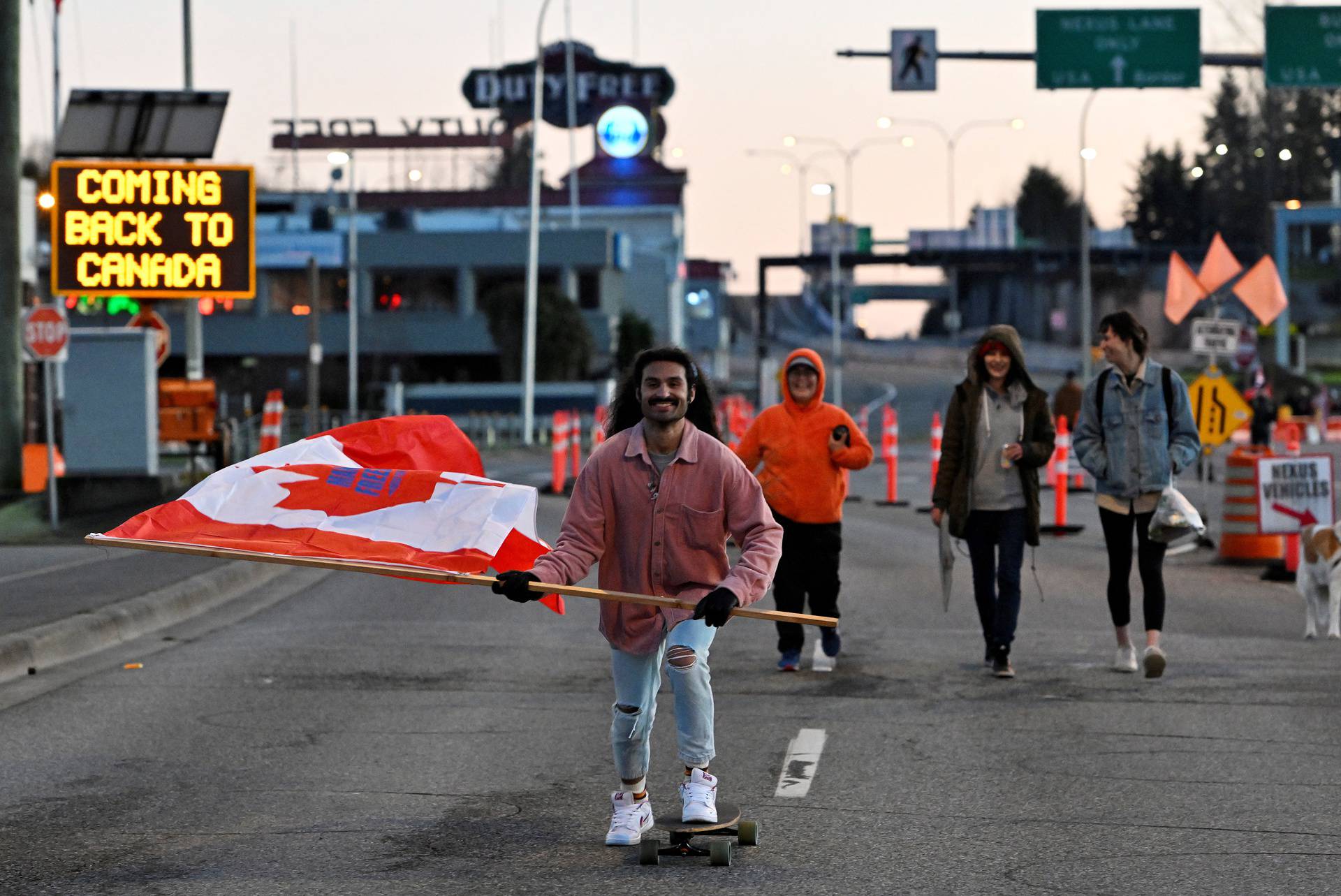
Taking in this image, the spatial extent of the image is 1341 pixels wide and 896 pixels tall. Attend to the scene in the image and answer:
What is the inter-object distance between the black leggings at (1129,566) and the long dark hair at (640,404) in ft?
14.4

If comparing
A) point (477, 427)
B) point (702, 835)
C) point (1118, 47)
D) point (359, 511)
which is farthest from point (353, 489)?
point (477, 427)

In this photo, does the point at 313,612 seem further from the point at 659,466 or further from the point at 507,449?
the point at 507,449

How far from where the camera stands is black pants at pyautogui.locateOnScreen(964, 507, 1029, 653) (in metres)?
10.4

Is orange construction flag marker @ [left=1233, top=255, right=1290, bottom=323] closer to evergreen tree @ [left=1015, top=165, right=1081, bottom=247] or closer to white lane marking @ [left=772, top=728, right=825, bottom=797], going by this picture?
white lane marking @ [left=772, top=728, right=825, bottom=797]

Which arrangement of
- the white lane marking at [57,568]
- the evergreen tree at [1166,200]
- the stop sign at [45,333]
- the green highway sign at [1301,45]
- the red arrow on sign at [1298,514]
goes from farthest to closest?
the evergreen tree at [1166,200]
the green highway sign at [1301,45]
the stop sign at [45,333]
the red arrow on sign at [1298,514]
the white lane marking at [57,568]

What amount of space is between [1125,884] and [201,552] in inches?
122

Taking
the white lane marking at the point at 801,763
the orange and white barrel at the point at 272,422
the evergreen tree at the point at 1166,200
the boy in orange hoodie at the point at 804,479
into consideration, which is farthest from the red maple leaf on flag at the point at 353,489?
the evergreen tree at the point at 1166,200

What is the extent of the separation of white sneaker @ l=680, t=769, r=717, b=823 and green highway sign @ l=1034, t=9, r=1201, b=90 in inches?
1121

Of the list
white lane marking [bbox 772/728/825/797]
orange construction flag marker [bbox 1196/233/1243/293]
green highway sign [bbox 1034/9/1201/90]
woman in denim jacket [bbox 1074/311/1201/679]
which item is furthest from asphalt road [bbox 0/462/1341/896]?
green highway sign [bbox 1034/9/1201/90]

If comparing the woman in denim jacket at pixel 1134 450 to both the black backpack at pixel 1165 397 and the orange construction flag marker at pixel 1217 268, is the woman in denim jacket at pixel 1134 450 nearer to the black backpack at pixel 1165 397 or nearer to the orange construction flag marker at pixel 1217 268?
the black backpack at pixel 1165 397

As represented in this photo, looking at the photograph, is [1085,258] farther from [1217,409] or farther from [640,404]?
[640,404]

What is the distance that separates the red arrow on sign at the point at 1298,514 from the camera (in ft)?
52.3

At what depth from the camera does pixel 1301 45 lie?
109 feet

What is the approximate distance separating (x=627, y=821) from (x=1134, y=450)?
4935mm
